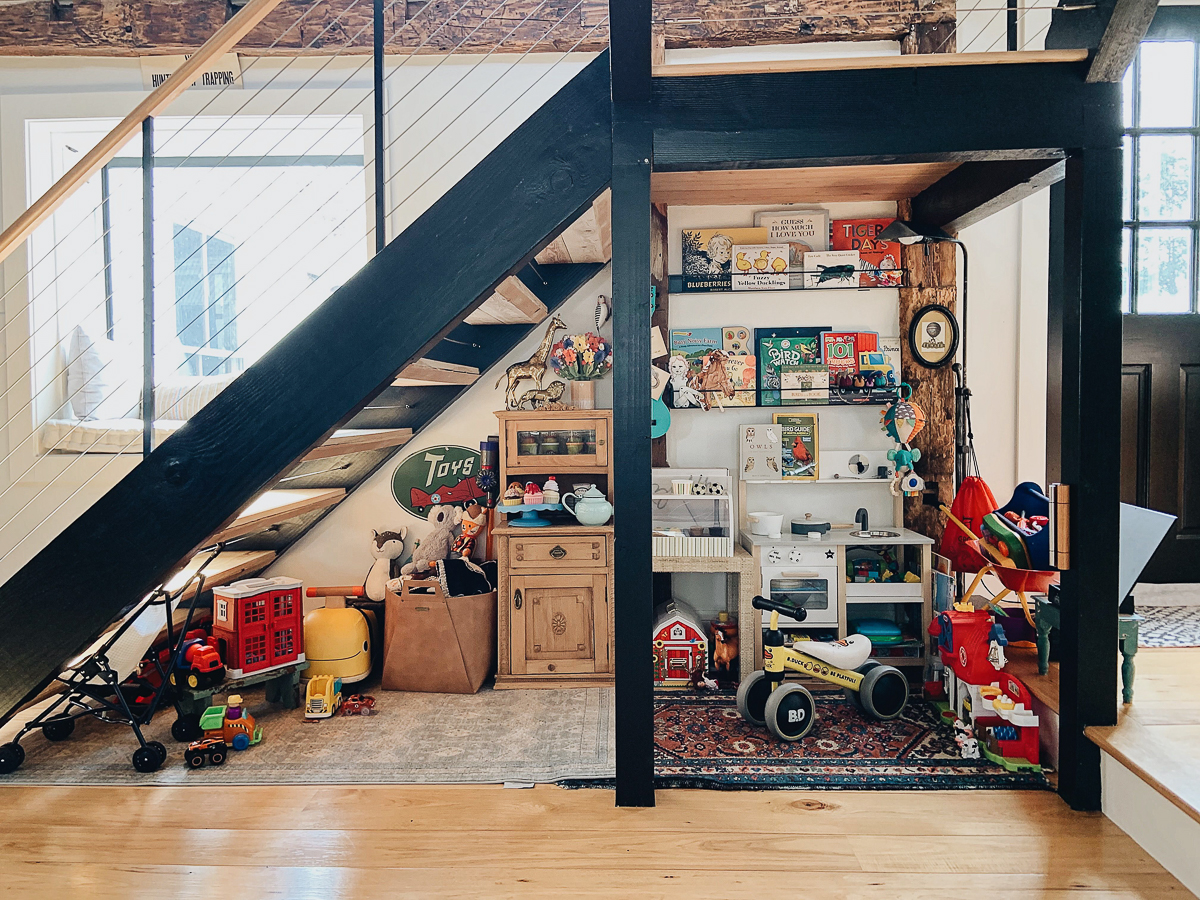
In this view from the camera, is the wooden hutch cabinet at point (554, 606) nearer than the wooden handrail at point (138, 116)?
No

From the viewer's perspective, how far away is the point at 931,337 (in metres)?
3.56

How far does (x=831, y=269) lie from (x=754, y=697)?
6.56ft

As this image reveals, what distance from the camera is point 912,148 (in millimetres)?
2115

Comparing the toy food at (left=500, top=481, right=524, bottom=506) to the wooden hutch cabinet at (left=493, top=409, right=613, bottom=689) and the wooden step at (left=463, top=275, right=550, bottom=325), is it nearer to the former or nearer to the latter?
the wooden hutch cabinet at (left=493, top=409, right=613, bottom=689)

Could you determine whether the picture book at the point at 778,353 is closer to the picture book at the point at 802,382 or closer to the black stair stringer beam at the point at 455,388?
the picture book at the point at 802,382

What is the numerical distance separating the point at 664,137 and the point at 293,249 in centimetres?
259

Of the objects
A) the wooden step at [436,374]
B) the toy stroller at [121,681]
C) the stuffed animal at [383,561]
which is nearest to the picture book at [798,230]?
the wooden step at [436,374]

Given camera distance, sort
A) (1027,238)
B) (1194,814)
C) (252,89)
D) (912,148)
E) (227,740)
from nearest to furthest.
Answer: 1. (1194,814)
2. (912,148)
3. (227,740)
4. (1027,238)
5. (252,89)

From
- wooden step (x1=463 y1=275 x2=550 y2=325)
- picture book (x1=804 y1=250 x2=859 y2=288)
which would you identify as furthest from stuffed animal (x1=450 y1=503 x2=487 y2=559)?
picture book (x1=804 y1=250 x2=859 y2=288)

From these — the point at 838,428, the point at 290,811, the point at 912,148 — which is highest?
the point at 912,148

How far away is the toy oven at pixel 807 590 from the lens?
3227 millimetres

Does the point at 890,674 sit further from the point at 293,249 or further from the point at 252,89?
the point at 252,89

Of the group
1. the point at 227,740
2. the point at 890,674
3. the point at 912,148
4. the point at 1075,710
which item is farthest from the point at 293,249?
the point at 1075,710

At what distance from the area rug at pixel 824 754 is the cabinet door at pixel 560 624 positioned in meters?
0.41
